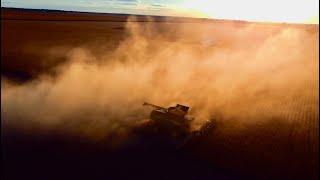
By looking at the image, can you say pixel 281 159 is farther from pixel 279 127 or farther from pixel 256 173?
pixel 279 127

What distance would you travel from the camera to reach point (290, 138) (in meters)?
14.2

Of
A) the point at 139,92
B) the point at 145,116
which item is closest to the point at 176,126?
the point at 145,116

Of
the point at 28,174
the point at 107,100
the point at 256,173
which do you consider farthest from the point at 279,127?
the point at 28,174

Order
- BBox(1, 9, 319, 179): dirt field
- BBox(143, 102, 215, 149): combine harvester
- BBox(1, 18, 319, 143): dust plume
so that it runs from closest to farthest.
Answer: BBox(1, 9, 319, 179): dirt field → BBox(143, 102, 215, 149): combine harvester → BBox(1, 18, 319, 143): dust plume

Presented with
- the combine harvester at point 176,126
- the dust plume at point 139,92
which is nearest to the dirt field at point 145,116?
the dust plume at point 139,92

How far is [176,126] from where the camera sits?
43.5 feet

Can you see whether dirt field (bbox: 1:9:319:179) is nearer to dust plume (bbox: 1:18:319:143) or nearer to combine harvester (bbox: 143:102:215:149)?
dust plume (bbox: 1:18:319:143)

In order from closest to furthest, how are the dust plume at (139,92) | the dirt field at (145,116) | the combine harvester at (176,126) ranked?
the dirt field at (145,116), the combine harvester at (176,126), the dust plume at (139,92)

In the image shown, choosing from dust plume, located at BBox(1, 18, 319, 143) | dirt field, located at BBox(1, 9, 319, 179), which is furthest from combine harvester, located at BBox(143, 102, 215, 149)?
dust plume, located at BBox(1, 18, 319, 143)

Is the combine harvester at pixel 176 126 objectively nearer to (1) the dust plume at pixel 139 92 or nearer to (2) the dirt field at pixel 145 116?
(2) the dirt field at pixel 145 116

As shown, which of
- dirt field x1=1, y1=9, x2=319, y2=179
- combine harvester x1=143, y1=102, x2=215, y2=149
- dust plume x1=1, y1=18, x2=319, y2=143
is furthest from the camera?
dust plume x1=1, y1=18, x2=319, y2=143

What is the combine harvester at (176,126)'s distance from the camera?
13102mm

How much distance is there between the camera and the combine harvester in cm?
1310

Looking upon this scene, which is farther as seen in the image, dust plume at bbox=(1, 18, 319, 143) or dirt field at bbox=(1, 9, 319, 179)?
dust plume at bbox=(1, 18, 319, 143)
